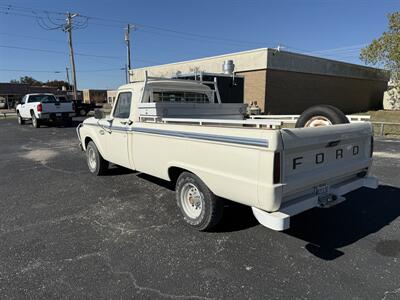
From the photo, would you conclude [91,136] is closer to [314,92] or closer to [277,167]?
[277,167]

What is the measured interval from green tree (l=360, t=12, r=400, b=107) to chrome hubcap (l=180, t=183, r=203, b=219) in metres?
26.2

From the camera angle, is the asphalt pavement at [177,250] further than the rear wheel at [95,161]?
No

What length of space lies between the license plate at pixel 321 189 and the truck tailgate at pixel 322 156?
13 millimetres

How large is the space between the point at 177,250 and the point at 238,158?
1347mm

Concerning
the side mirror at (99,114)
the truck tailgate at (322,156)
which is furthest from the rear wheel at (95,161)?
the truck tailgate at (322,156)

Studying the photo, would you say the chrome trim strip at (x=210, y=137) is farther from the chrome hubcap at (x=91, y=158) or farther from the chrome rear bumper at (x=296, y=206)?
the chrome hubcap at (x=91, y=158)

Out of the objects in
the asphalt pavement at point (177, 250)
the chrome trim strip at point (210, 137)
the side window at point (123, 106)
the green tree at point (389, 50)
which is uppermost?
the green tree at point (389, 50)

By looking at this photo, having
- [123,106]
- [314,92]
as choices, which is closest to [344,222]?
[123,106]

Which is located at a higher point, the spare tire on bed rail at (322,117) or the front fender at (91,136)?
the spare tire on bed rail at (322,117)

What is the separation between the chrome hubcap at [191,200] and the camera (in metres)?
4.08

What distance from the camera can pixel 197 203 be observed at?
13.5ft

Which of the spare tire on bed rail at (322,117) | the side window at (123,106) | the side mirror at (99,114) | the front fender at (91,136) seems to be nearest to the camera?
the spare tire on bed rail at (322,117)

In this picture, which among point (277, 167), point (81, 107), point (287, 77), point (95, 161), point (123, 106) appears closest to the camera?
point (277, 167)

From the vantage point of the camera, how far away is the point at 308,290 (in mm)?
2883
